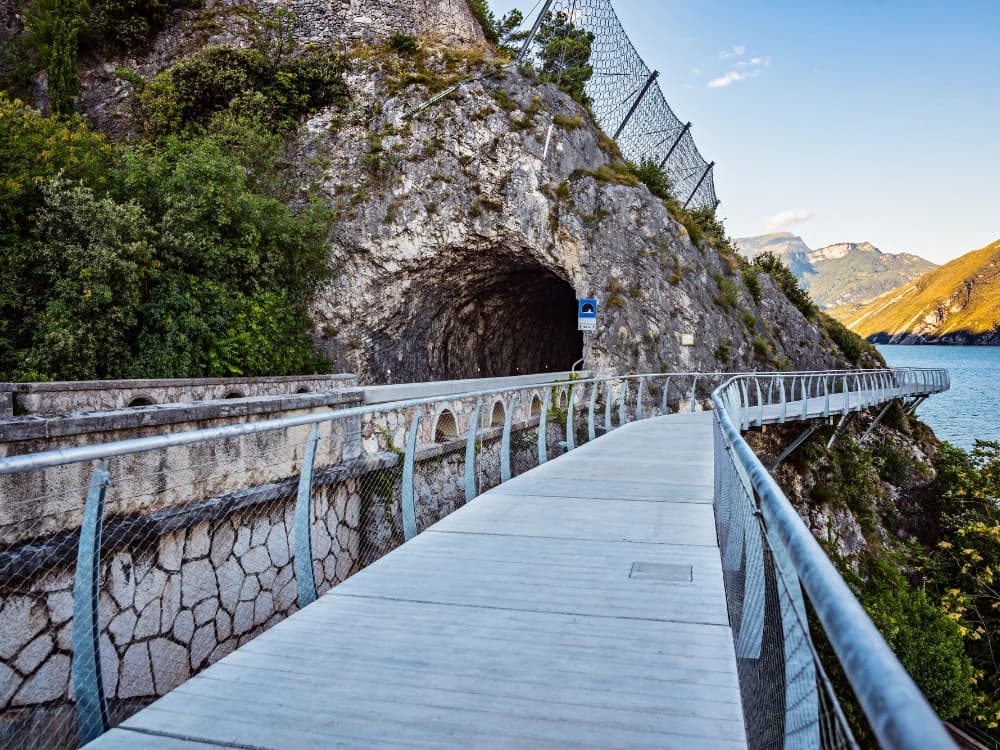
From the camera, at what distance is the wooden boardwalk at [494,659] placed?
227 centimetres

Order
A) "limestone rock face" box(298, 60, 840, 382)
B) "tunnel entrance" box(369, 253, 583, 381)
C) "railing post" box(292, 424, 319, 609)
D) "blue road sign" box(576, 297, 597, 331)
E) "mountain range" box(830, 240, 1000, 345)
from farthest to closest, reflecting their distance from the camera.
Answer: "mountain range" box(830, 240, 1000, 345) → "tunnel entrance" box(369, 253, 583, 381) → "limestone rock face" box(298, 60, 840, 382) → "blue road sign" box(576, 297, 597, 331) → "railing post" box(292, 424, 319, 609)

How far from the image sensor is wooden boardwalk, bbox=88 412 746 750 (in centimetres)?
227

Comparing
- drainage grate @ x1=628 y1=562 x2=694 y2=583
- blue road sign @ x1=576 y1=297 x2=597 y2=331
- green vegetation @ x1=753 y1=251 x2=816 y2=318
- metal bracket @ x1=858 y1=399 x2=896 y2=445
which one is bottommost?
metal bracket @ x1=858 y1=399 x2=896 y2=445

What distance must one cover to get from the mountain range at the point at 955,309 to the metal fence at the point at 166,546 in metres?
185

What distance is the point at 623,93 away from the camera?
83.3ft

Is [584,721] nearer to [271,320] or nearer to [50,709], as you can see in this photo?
[50,709]

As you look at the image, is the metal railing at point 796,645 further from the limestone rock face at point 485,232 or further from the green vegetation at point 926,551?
the limestone rock face at point 485,232

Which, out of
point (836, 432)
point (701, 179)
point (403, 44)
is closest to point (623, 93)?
point (701, 179)

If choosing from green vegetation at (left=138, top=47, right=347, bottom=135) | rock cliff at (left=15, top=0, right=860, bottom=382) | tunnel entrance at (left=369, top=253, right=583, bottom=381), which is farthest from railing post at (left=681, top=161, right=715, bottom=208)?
green vegetation at (left=138, top=47, right=347, bottom=135)

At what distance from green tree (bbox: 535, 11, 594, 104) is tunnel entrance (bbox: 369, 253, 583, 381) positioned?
7553mm

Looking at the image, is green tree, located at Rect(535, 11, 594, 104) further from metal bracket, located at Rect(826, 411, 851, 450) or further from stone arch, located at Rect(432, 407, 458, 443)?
stone arch, located at Rect(432, 407, 458, 443)

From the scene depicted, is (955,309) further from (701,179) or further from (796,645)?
(796,645)

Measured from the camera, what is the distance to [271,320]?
15.8 metres

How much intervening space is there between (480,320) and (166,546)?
20347 millimetres
